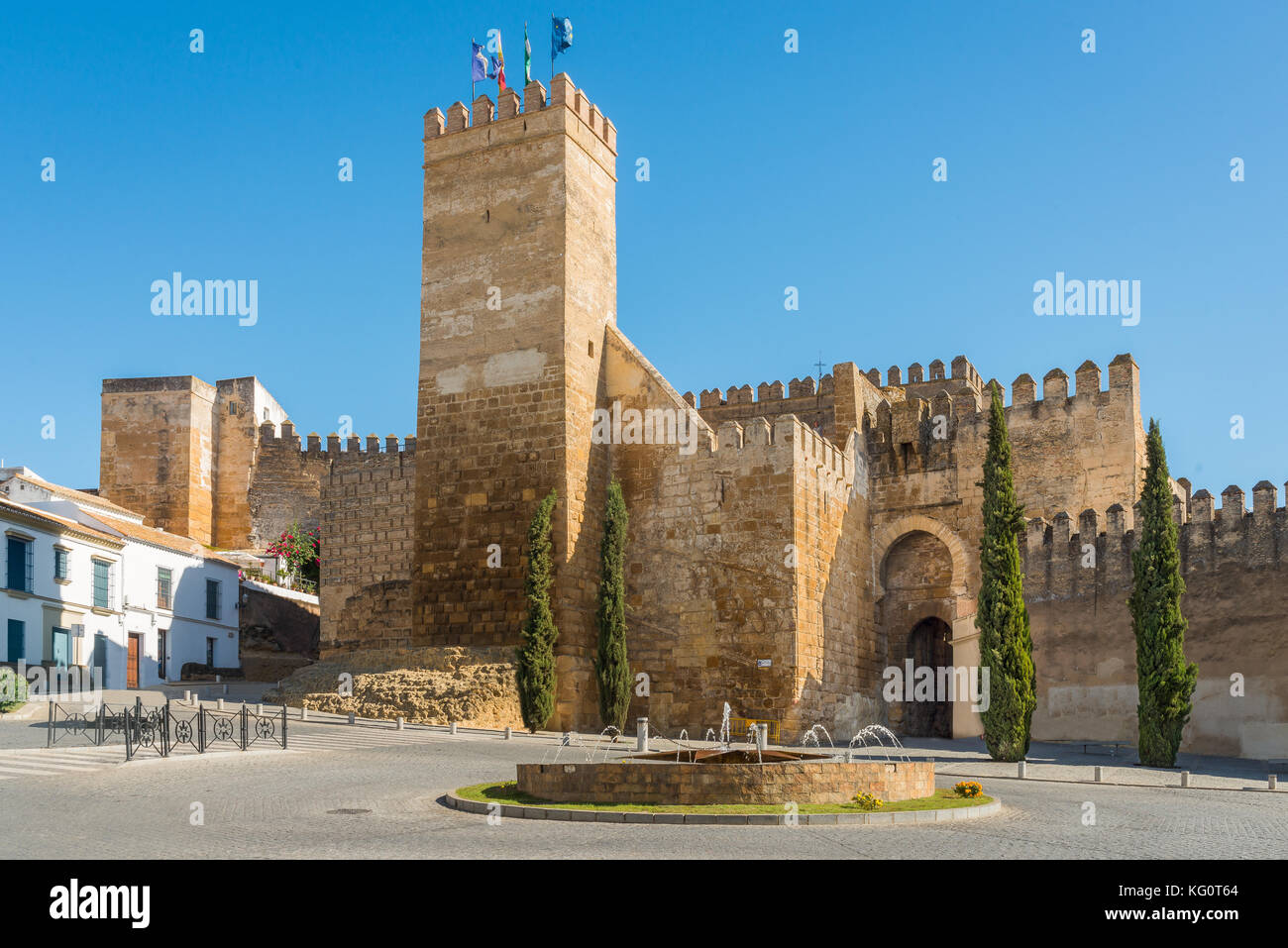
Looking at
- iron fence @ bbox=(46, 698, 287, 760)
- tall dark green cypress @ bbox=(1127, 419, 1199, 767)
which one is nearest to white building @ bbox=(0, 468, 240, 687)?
iron fence @ bbox=(46, 698, 287, 760)

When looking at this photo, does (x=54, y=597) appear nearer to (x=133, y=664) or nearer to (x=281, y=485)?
(x=133, y=664)

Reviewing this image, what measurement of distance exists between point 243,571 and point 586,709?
1773cm

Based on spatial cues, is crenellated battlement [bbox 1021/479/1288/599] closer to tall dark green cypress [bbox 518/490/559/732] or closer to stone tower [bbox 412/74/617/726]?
stone tower [bbox 412/74/617/726]

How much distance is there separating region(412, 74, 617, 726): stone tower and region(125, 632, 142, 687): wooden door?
907 centimetres

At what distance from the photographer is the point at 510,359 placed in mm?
23281

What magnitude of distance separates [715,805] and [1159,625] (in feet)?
35.4

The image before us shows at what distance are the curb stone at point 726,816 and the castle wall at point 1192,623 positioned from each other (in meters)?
11.8

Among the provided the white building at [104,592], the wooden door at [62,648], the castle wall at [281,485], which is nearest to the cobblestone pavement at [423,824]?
the white building at [104,592]

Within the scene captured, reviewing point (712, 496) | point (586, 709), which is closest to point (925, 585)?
point (712, 496)

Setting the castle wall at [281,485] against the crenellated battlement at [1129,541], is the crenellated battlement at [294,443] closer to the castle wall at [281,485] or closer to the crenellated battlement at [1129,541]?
the castle wall at [281,485]

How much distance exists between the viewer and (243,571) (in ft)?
119

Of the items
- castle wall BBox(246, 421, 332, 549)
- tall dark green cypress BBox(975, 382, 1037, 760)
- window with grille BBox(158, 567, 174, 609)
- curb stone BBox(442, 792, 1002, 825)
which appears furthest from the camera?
castle wall BBox(246, 421, 332, 549)

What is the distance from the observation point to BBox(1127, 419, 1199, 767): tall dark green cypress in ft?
62.2

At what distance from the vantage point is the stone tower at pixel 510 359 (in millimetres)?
22672
